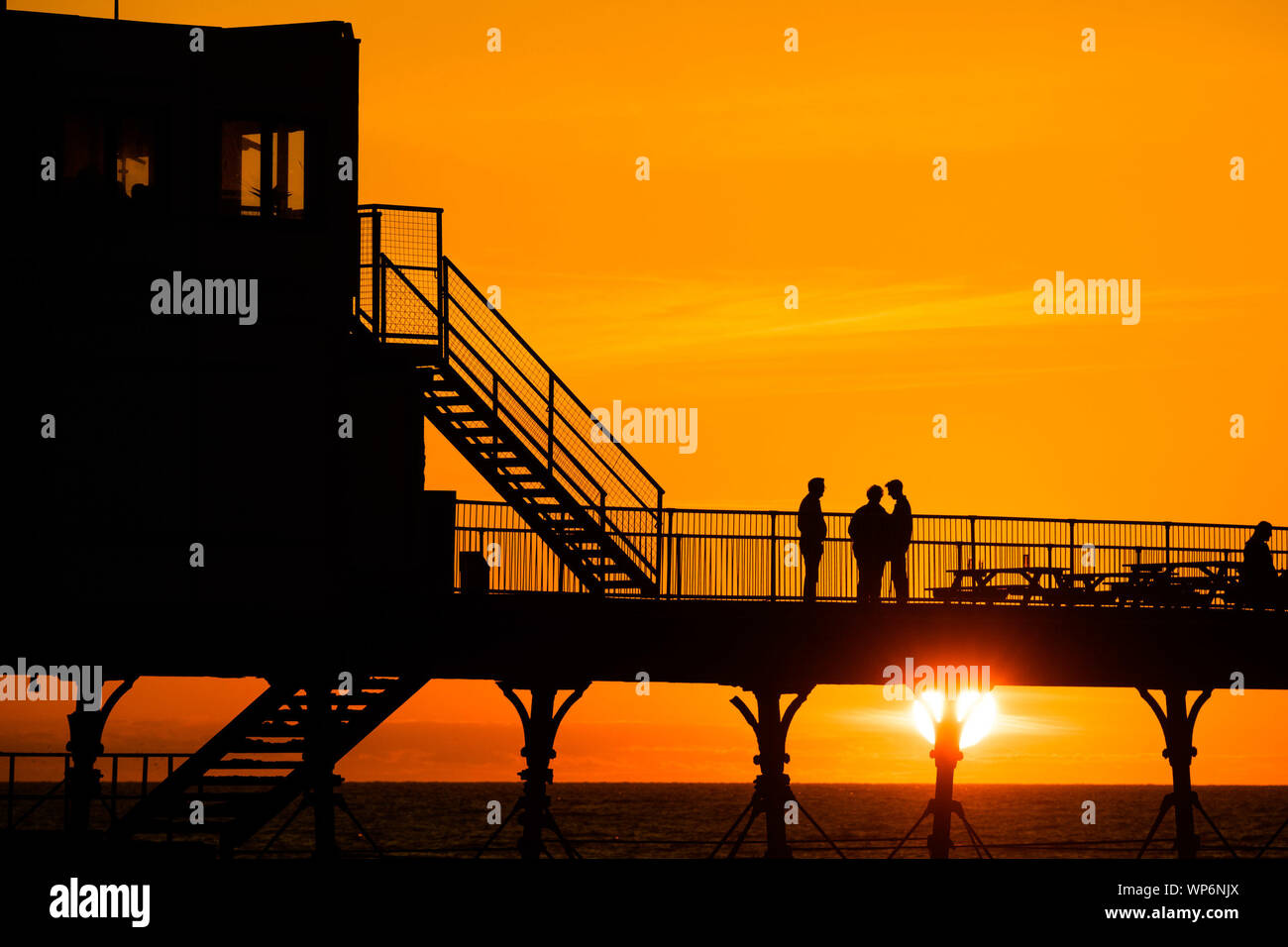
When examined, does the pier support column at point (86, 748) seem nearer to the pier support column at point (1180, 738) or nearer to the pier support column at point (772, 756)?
the pier support column at point (772, 756)

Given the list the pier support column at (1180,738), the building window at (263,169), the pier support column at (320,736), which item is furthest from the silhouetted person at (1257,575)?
the building window at (263,169)

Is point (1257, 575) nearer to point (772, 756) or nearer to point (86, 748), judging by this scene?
point (772, 756)

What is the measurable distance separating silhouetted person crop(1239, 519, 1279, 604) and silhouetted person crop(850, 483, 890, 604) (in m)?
7.56

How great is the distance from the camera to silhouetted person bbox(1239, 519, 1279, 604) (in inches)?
1367

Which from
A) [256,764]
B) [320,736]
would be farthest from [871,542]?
[256,764]

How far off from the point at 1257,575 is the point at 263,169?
19358 millimetres

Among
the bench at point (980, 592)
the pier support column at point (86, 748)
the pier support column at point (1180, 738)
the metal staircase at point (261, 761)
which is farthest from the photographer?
the pier support column at point (1180, 738)

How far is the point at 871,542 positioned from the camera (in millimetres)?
31531

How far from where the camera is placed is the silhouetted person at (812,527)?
3103 centimetres

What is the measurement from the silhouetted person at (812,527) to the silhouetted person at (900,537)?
46.2 inches

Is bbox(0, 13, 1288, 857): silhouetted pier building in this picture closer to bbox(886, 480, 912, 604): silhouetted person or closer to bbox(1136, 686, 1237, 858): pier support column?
bbox(886, 480, 912, 604): silhouetted person
